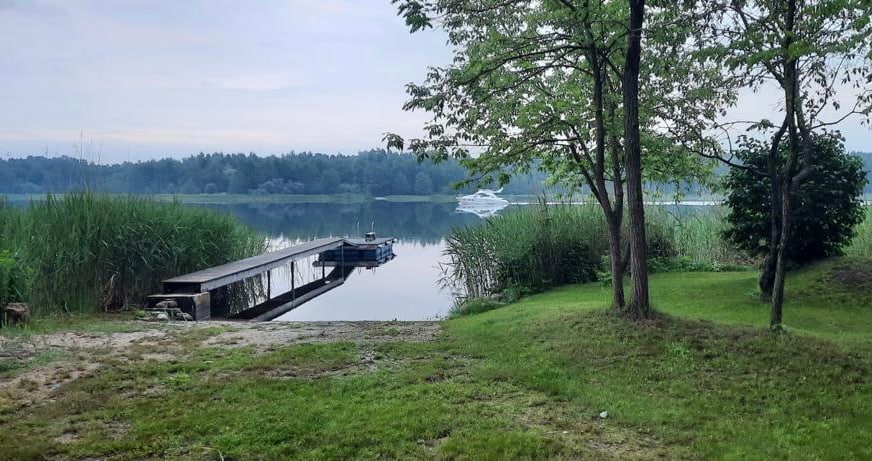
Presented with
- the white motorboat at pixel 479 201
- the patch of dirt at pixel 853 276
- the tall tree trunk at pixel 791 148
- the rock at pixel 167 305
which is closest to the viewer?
the tall tree trunk at pixel 791 148

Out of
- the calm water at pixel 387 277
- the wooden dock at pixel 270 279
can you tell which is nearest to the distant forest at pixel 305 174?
the calm water at pixel 387 277

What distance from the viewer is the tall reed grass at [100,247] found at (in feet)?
28.2

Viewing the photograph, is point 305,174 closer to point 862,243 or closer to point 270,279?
point 270,279

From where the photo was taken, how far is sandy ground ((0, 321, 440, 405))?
4944 mm

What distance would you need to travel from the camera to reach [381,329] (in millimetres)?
7207

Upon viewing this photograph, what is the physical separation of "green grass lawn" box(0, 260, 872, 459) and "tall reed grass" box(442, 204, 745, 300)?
463cm

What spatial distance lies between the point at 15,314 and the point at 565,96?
6420mm

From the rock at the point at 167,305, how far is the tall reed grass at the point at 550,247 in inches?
198

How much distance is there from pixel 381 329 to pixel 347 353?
1.54m

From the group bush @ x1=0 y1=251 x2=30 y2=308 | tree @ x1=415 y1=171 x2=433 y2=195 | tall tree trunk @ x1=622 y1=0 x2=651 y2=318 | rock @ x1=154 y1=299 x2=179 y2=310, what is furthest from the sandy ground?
tree @ x1=415 y1=171 x2=433 y2=195

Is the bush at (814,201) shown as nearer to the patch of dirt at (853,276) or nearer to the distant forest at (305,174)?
the patch of dirt at (853,276)

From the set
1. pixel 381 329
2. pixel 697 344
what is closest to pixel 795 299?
pixel 697 344

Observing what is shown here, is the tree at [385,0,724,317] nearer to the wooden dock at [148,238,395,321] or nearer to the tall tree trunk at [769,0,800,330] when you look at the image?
the tall tree trunk at [769,0,800,330]

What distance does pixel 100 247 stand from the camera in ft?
30.7
